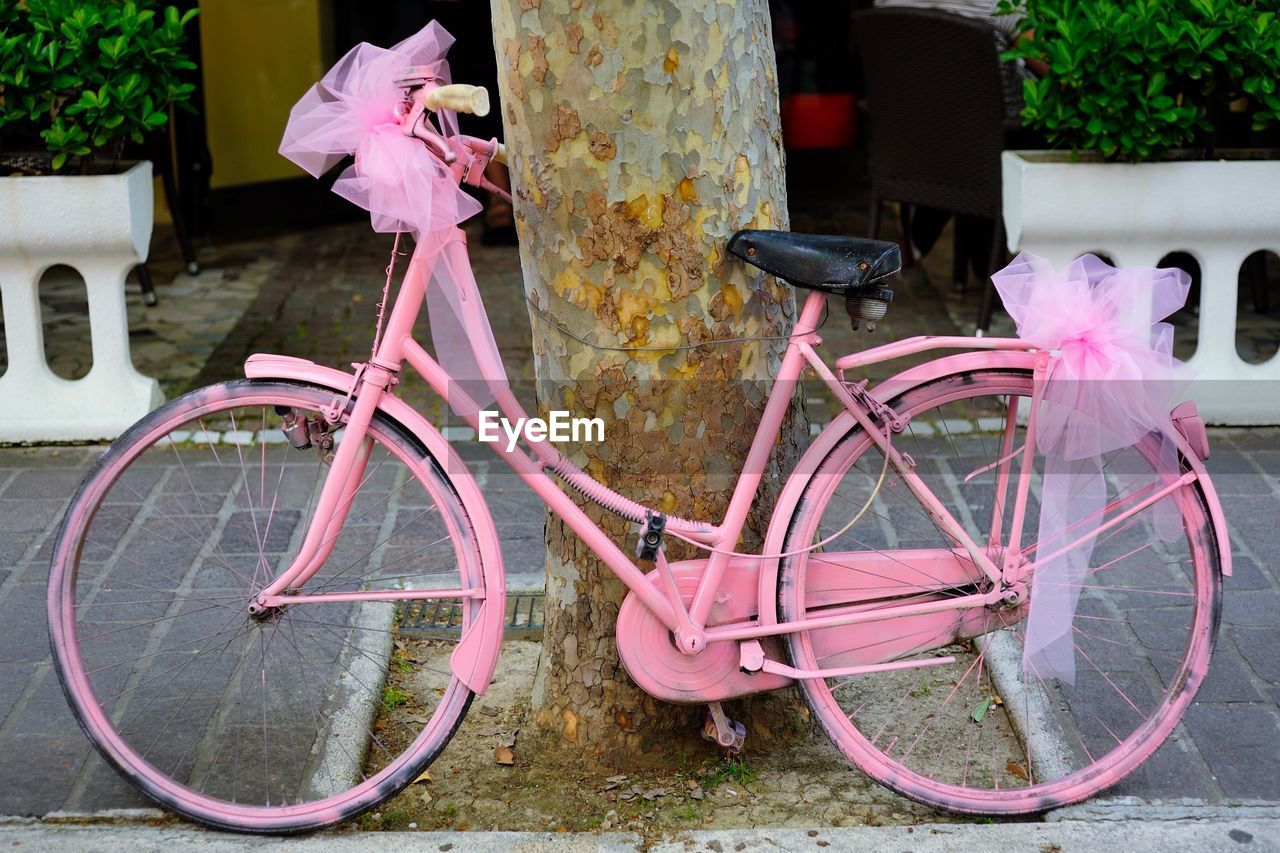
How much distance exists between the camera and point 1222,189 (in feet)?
16.5

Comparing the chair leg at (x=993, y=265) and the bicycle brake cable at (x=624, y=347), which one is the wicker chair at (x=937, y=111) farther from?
the bicycle brake cable at (x=624, y=347)

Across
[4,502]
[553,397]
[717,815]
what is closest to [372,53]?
[553,397]

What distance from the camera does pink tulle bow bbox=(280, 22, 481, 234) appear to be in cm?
271

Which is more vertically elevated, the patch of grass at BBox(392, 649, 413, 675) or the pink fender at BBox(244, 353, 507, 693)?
the pink fender at BBox(244, 353, 507, 693)

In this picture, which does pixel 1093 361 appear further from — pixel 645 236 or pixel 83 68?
pixel 83 68

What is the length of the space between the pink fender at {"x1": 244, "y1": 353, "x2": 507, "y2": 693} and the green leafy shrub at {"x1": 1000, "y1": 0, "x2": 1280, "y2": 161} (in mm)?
2855

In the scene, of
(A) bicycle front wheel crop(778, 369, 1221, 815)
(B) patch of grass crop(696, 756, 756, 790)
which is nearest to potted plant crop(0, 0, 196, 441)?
(B) patch of grass crop(696, 756, 756, 790)

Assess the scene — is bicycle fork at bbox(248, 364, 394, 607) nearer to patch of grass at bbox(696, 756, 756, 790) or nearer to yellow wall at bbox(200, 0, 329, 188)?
patch of grass at bbox(696, 756, 756, 790)

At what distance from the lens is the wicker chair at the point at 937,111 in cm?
583

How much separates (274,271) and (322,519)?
15.4 ft

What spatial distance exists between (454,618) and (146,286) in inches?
132

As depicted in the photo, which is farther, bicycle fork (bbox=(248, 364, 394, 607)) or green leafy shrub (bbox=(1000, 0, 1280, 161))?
green leafy shrub (bbox=(1000, 0, 1280, 161))

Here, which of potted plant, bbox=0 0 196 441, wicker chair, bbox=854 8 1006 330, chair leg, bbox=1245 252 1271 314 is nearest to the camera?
potted plant, bbox=0 0 196 441

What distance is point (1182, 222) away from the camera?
198 inches
